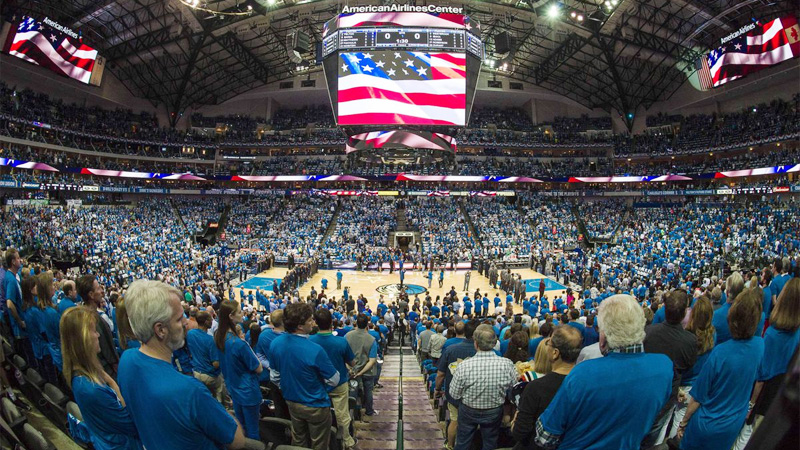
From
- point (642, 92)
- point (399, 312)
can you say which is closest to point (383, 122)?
point (399, 312)

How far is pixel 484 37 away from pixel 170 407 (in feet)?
138

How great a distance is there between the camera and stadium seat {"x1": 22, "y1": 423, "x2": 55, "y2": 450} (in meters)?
3.23

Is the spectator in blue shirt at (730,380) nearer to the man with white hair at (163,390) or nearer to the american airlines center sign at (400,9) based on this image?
the man with white hair at (163,390)

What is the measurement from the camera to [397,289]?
82.3 ft

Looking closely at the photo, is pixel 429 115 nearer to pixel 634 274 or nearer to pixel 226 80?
pixel 634 274

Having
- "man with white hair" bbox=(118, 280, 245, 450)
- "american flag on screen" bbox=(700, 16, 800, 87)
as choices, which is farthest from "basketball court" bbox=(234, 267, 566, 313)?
"american flag on screen" bbox=(700, 16, 800, 87)

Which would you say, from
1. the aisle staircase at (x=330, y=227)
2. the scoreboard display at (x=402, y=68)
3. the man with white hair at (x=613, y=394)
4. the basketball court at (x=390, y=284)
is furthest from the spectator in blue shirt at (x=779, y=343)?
the aisle staircase at (x=330, y=227)

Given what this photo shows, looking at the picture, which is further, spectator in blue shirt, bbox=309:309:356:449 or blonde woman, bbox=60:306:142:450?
spectator in blue shirt, bbox=309:309:356:449

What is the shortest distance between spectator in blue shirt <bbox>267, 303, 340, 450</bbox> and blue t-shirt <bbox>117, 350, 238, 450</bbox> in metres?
1.60

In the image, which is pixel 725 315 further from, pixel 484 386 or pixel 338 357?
pixel 338 357

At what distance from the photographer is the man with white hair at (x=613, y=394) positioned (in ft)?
8.05

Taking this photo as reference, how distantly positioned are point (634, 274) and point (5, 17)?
44.7 meters

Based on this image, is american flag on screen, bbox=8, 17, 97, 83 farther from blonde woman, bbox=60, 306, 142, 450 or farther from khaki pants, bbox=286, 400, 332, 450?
khaki pants, bbox=286, 400, 332, 450

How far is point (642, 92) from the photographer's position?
4578 centimetres
